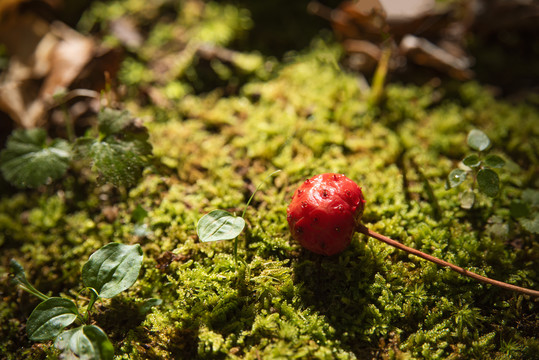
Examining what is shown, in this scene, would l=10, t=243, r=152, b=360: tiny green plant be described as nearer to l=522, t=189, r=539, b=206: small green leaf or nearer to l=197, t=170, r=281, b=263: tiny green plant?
l=197, t=170, r=281, b=263: tiny green plant

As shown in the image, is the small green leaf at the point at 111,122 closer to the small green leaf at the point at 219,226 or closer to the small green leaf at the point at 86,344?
the small green leaf at the point at 219,226

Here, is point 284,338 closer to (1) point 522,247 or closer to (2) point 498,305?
(2) point 498,305

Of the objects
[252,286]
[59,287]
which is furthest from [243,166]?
[59,287]

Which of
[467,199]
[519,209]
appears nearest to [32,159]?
[467,199]

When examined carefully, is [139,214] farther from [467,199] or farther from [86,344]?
[467,199]

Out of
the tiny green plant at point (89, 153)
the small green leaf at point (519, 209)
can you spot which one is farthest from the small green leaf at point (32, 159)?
the small green leaf at point (519, 209)

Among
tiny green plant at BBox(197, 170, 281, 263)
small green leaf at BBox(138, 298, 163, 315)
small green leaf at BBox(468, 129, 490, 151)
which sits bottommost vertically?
small green leaf at BBox(138, 298, 163, 315)

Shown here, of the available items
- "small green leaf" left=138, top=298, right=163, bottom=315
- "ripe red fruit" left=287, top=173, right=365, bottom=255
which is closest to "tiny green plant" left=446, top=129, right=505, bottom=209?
"ripe red fruit" left=287, top=173, right=365, bottom=255
